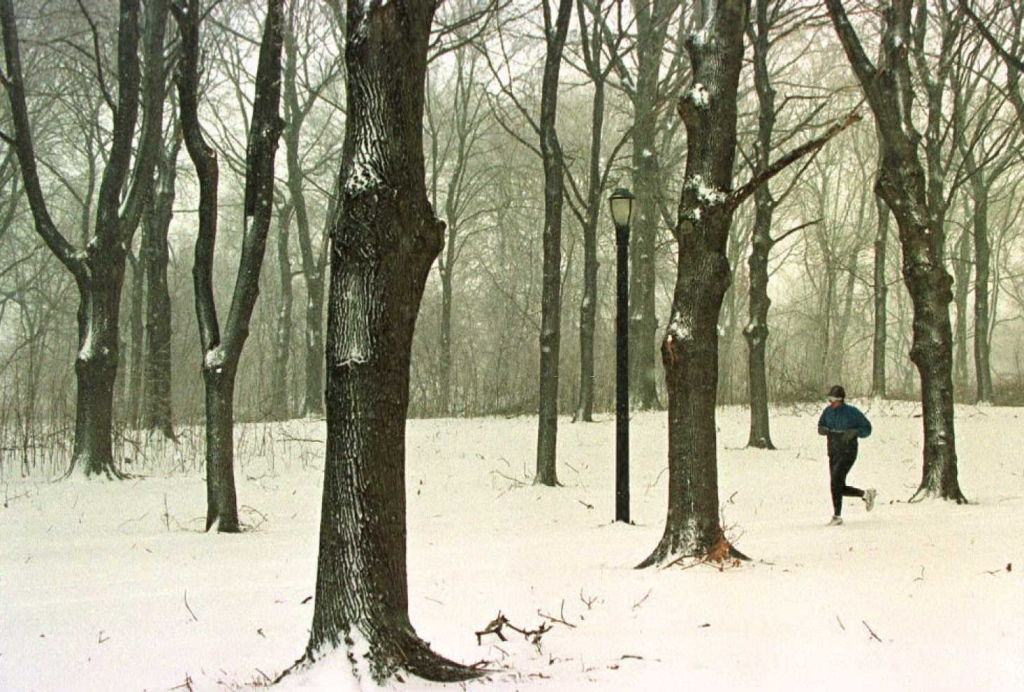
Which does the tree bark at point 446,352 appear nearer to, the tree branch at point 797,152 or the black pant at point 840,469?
the black pant at point 840,469

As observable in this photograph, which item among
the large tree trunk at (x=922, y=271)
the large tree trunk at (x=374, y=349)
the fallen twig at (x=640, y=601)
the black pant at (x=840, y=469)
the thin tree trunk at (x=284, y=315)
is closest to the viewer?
the large tree trunk at (x=374, y=349)

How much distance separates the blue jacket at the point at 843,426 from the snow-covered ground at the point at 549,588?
0.80m

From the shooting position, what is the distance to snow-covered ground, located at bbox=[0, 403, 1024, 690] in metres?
4.62

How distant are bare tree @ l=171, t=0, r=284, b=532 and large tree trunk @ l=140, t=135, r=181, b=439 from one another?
7.32 meters

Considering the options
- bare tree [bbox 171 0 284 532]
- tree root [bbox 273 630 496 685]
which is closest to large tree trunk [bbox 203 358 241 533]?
bare tree [bbox 171 0 284 532]

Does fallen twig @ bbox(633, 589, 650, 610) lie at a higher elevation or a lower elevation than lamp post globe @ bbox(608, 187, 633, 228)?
lower

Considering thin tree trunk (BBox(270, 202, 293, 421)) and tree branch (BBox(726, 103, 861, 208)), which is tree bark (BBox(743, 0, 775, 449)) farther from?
thin tree trunk (BBox(270, 202, 293, 421))

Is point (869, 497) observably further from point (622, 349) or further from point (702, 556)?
point (702, 556)

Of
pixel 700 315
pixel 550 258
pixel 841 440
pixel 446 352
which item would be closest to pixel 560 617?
pixel 700 315

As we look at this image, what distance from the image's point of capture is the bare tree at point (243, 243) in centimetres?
944

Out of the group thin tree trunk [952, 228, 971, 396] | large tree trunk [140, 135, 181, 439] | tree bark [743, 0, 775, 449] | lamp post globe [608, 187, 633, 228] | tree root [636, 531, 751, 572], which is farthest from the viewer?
thin tree trunk [952, 228, 971, 396]

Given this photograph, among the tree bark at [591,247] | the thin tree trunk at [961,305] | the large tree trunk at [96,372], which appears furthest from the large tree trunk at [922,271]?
the thin tree trunk at [961,305]

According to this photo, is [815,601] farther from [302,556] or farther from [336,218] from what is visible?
[302,556]

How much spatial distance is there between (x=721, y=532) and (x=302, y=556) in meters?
→ 4.07
